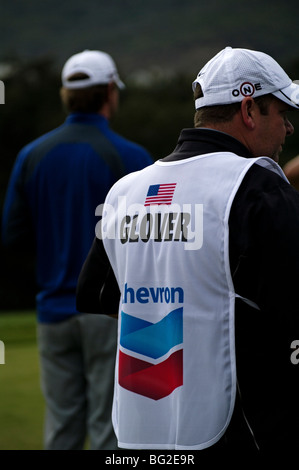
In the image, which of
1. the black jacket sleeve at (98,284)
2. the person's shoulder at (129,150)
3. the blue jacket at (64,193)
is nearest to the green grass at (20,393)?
the blue jacket at (64,193)

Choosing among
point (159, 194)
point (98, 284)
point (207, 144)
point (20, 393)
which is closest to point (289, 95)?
point (207, 144)

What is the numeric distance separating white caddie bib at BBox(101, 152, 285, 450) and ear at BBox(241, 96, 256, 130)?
0.12 metres

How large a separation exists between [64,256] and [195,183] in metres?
1.60

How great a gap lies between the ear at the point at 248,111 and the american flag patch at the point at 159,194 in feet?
0.81

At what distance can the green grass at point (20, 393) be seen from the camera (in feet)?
14.8

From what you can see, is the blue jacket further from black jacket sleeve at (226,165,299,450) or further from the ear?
black jacket sleeve at (226,165,299,450)

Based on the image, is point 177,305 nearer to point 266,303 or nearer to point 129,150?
point 266,303

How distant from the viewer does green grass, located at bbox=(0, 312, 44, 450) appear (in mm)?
4496

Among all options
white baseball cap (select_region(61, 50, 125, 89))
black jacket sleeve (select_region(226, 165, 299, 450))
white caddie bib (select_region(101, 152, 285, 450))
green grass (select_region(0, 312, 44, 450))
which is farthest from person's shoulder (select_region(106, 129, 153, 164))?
green grass (select_region(0, 312, 44, 450))

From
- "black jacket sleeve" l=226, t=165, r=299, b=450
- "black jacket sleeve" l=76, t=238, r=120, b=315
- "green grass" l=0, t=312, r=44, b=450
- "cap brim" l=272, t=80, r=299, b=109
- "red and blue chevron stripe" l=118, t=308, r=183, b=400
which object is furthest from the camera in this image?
"green grass" l=0, t=312, r=44, b=450

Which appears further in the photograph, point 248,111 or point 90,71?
point 90,71

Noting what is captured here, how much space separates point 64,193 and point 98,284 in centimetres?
127

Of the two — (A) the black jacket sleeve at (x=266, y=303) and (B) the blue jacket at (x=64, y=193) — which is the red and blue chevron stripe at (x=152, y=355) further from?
(B) the blue jacket at (x=64, y=193)

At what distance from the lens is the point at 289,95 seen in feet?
6.53
